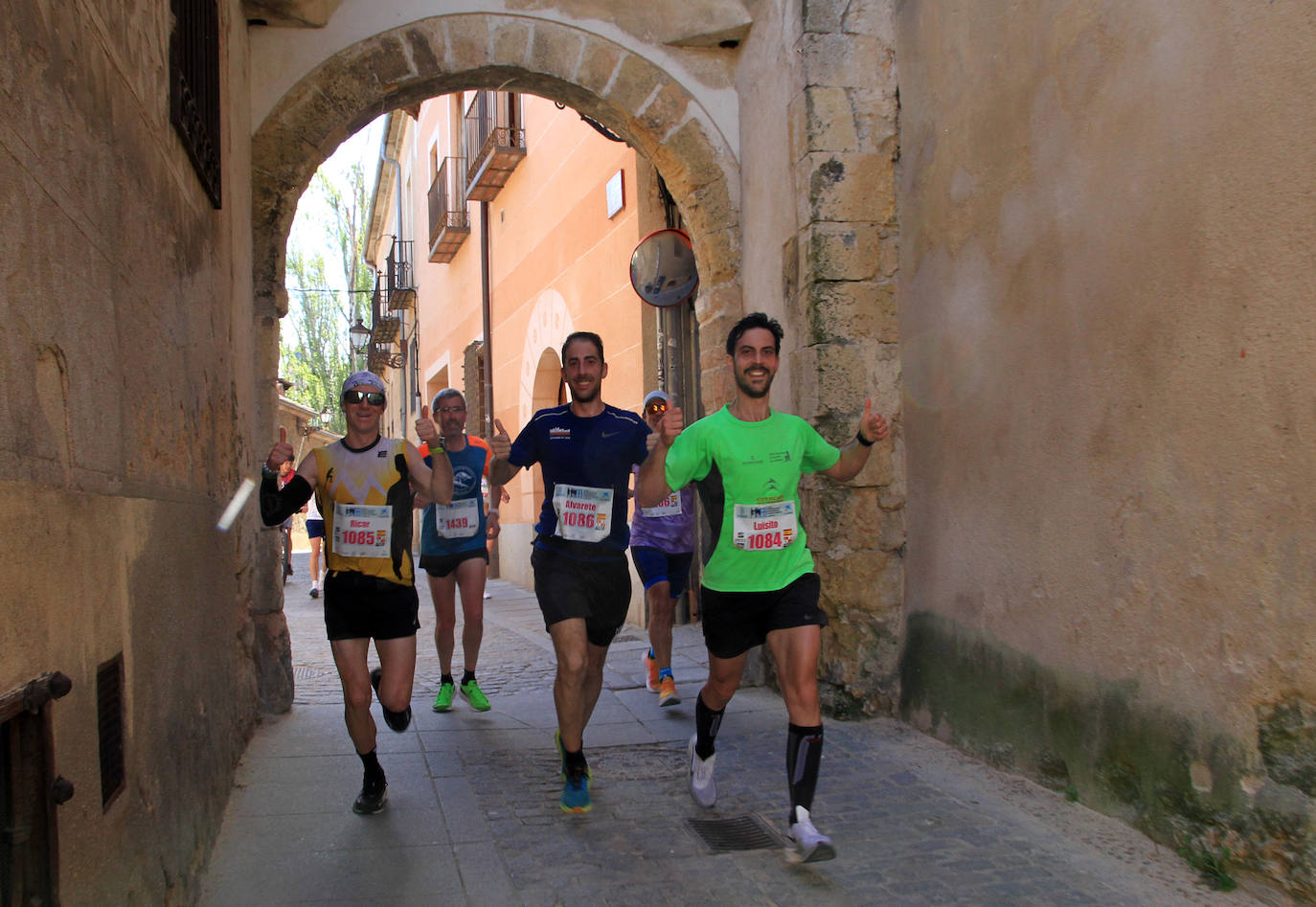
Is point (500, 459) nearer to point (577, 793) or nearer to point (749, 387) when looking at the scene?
point (749, 387)

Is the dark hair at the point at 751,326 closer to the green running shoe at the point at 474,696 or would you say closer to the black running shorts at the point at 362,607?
the black running shorts at the point at 362,607

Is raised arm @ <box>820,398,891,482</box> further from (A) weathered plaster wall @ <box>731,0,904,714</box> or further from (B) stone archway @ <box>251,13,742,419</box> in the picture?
(B) stone archway @ <box>251,13,742,419</box>

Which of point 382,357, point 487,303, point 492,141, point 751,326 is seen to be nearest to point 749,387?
point 751,326

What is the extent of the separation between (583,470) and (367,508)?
84 cm

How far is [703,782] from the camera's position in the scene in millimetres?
4055

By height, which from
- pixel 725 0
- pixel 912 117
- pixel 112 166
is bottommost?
pixel 112 166

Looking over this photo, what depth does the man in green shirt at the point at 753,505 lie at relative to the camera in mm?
3730

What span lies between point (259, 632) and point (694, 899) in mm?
3217

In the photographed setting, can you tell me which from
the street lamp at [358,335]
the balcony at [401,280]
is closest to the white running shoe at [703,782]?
the balcony at [401,280]

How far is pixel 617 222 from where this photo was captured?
9.55 m

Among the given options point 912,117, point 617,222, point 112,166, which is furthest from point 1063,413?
point 617,222

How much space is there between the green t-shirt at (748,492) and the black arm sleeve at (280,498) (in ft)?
4.63

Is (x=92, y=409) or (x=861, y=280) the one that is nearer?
(x=92, y=409)

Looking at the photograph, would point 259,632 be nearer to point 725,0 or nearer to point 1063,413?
point 1063,413
